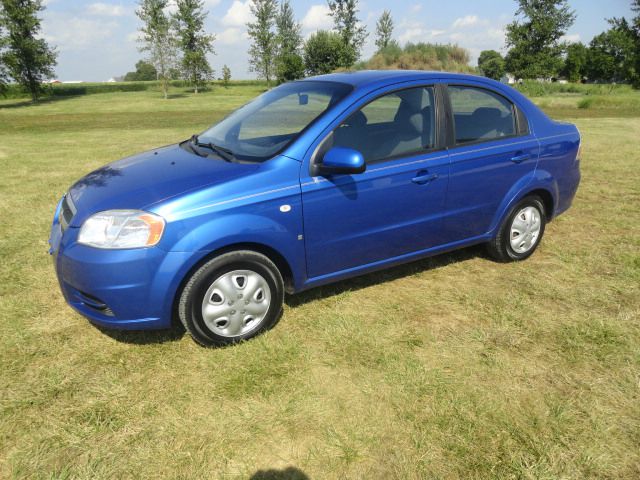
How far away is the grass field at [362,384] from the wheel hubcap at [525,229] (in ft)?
0.74

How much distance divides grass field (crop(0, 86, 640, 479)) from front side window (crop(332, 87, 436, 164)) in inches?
47.9

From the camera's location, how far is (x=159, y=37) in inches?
1522

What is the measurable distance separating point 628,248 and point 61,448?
210 inches

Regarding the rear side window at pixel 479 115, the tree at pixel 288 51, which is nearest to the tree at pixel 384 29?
the tree at pixel 288 51

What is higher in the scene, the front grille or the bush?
the bush

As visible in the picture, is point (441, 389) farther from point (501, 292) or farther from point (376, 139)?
point (376, 139)

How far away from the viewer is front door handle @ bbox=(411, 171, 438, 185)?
11.8 feet

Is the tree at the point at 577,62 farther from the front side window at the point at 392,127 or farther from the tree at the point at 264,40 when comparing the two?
the front side window at the point at 392,127

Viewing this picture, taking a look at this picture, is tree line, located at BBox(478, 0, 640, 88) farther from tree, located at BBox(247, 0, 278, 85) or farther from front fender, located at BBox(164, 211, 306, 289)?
front fender, located at BBox(164, 211, 306, 289)

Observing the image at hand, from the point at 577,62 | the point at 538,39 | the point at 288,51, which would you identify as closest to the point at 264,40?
the point at 288,51

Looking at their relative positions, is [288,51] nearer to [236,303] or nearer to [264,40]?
[264,40]

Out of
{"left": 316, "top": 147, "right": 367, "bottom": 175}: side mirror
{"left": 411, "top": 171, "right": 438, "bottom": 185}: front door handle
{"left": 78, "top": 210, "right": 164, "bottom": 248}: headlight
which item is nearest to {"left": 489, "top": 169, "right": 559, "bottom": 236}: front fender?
{"left": 411, "top": 171, "right": 438, "bottom": 185}: front door handle

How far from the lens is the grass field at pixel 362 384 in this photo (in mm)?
2295

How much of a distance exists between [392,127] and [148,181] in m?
1.87
